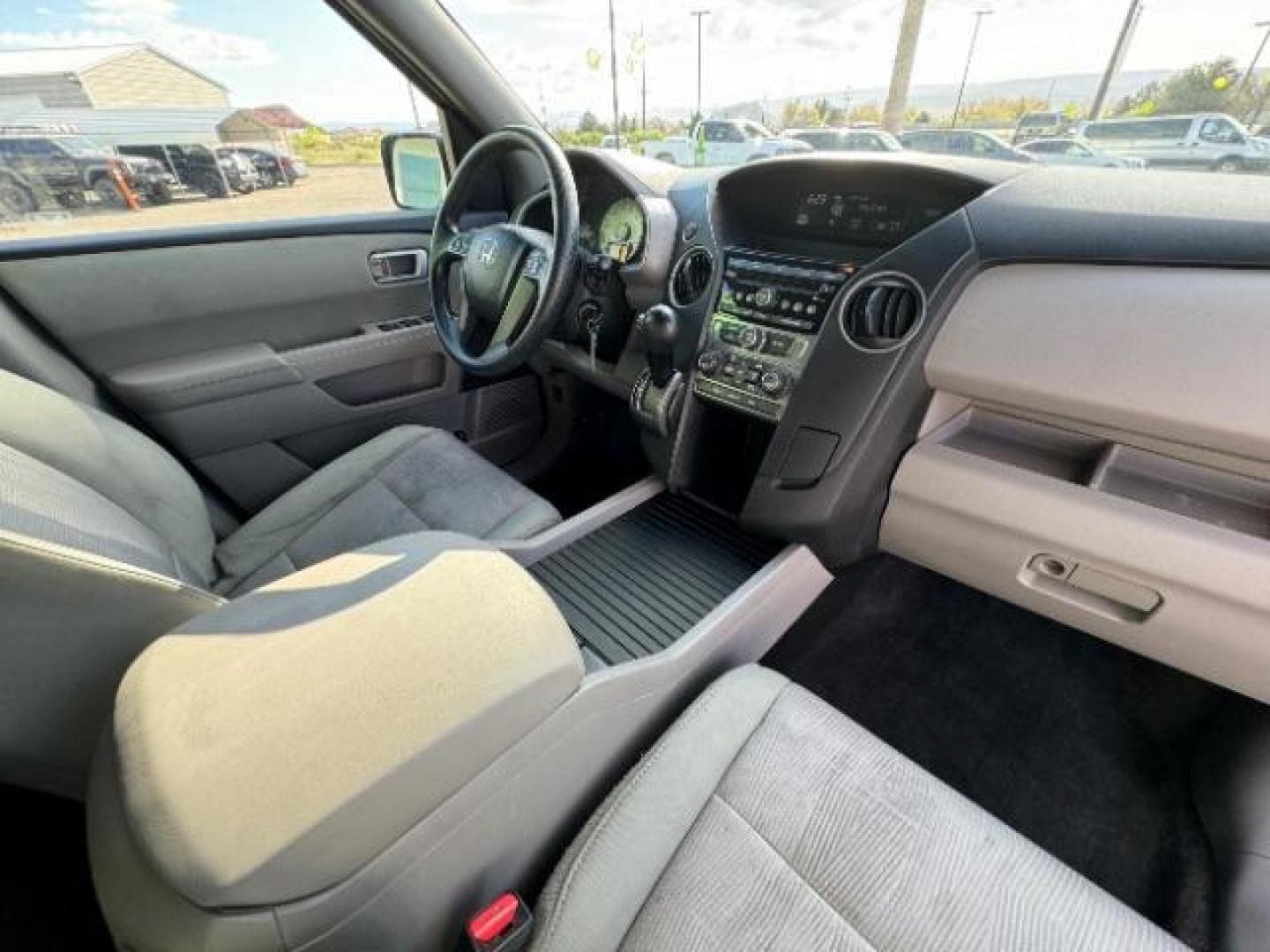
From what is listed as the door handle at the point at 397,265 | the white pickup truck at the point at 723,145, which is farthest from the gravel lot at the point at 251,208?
the white pickup truck at the point at 723,145

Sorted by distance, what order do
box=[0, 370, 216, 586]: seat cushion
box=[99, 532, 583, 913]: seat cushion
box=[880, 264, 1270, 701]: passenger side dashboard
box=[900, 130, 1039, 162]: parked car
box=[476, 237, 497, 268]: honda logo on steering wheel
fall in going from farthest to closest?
box=[476, 237, 497, 268]: honda logo on steering wheel → box=[900, 130, 1039, 162]: parked car → box=[0, 370, 216, 586]: seat cushion → box=[880, 264, 1270, 701]: passenger side dashboard → box=[99, 532, 583, 913]: seat cushion

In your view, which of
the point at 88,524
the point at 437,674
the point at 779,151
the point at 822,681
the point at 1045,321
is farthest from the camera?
the point at 822,681

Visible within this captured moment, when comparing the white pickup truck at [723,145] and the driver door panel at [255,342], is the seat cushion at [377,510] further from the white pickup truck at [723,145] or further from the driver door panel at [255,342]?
the white pickup truck at [723,145]

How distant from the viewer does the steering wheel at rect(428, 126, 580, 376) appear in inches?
49.4

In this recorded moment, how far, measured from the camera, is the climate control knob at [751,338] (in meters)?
1.22

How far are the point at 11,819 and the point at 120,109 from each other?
5.15 feet

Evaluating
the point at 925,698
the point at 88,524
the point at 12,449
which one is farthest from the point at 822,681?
the point at 12,449

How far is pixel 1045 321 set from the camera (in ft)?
2.87

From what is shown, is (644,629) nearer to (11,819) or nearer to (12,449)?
(12,449)

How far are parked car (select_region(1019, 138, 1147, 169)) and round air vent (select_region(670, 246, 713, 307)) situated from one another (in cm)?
62


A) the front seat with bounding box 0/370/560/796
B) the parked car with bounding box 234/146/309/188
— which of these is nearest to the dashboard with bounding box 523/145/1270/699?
the front seat with bounding box 0/370/560/796

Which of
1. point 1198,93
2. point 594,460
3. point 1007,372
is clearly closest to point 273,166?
point 594,460

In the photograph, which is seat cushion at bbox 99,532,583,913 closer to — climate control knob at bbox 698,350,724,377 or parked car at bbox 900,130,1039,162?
climate control knob at bbox 698,350,724,377

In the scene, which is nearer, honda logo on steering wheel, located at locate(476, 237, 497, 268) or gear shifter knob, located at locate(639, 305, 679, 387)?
gear shifter knob, located at locate(639, 305, 679, 387)
